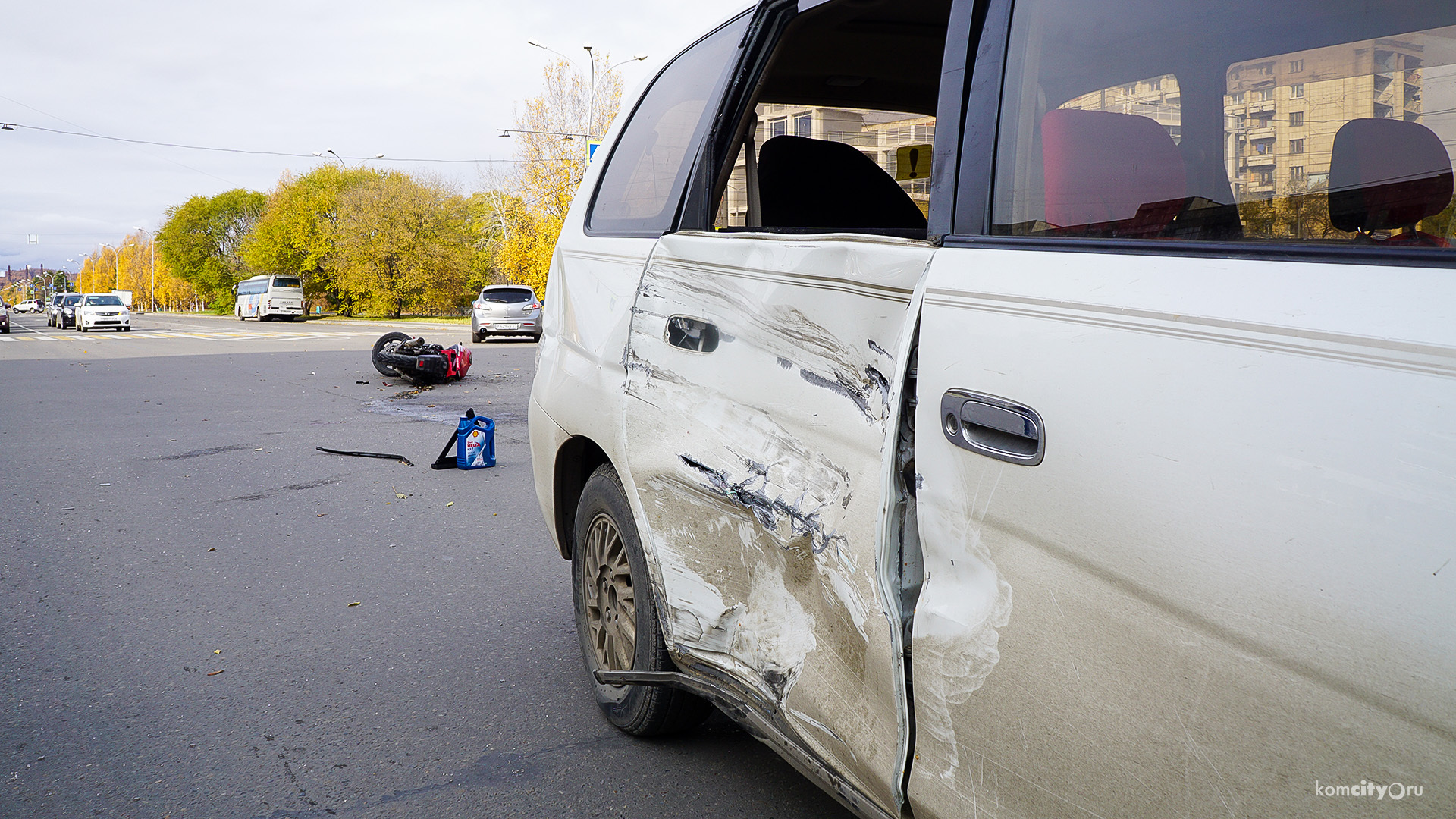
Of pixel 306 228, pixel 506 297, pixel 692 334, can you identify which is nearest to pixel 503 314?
pixel 506 297

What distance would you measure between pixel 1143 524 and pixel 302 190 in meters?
72.3

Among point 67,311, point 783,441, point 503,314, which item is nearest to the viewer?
point 783,441

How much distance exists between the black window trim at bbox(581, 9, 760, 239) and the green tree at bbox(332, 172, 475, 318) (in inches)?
2152

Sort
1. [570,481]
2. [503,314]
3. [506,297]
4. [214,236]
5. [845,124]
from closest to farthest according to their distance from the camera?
[570,481] < [845,124] < [503,314] < [506,297] < [214,236]

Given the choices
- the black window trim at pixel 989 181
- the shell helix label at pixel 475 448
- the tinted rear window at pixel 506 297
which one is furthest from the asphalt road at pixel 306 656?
the tinted rear window at pixel 506 297

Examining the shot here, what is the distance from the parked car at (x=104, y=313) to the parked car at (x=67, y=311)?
5.95 meters

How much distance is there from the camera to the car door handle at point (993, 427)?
1315mm

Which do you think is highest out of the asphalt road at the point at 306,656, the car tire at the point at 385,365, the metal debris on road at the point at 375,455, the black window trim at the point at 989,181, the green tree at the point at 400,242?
the green tree at the point at 400,242

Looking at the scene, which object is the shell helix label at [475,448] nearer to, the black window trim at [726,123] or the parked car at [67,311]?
the black window trim at [726,123]

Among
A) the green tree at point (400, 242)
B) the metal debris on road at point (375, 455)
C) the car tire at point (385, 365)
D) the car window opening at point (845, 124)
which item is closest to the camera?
the car window opening at point (845, 124)

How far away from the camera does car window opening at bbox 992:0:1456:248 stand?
3.89 feet

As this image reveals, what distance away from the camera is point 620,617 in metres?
2.78

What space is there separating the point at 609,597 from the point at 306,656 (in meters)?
1.38

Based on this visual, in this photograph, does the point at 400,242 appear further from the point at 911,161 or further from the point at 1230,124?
A: the point at 1230,124
